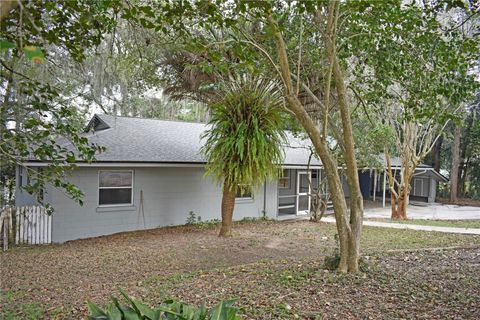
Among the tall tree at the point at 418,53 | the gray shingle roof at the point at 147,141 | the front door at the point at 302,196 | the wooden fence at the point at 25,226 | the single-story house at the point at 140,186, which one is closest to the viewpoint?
the tall tree at the point at 418,53

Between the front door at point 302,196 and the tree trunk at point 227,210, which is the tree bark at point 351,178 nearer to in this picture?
the tree trunk at point 227,210

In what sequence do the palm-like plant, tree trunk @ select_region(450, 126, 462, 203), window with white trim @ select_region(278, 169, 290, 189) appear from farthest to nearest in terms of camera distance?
tree trunk @ select_region(450, 126, 462, 203) < window with white trim @ select_region(278, 169, 290, 189) < the palm-like plant

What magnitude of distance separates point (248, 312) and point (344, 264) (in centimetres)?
195

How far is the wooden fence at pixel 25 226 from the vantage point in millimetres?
9148

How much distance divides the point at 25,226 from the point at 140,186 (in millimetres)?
3185

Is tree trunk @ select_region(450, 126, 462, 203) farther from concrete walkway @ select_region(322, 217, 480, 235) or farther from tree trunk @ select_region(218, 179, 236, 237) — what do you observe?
tree trunk @ select_region(218, 179, 236, 237)

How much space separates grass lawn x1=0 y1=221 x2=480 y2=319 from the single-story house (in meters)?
1.13

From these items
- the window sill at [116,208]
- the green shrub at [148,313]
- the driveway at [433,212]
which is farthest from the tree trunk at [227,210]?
the driveway at [433,212]

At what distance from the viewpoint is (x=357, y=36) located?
6148 millimetres

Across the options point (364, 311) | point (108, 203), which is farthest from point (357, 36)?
point (108, 203)

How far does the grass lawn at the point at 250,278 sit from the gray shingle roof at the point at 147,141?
8.09 ft

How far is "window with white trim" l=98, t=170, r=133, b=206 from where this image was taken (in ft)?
35.8

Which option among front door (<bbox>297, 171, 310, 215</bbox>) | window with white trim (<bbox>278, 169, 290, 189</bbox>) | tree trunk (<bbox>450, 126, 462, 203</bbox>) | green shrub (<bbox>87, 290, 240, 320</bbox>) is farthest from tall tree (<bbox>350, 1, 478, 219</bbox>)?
tree trunk (<bbox>450, 126, 462, 203</bbox>)

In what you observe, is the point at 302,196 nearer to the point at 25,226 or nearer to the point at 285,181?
the point at 285,181
